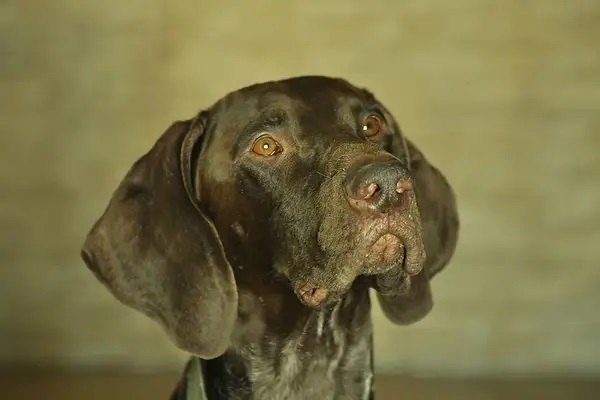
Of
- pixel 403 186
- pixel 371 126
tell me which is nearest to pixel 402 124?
pixel 371 126

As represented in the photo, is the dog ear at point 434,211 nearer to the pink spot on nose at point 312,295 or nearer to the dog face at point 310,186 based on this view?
the dog face at point 310,186

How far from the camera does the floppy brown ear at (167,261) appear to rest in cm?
158

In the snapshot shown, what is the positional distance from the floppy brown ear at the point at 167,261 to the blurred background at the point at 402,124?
103 cm

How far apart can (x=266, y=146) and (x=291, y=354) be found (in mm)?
355

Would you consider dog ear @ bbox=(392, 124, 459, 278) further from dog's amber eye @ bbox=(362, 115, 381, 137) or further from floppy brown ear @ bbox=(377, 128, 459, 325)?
dog's amber eye @ bbox=(362, 115, 381, 137)

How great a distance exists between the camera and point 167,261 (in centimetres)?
160

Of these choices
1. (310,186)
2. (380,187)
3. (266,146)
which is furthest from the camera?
(266,146)

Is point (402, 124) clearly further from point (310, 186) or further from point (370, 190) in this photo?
point (370, 190)

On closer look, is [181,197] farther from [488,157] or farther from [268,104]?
[488,157]

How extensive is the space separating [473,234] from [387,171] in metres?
1.42

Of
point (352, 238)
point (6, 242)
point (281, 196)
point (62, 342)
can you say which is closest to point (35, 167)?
point (6, 242)

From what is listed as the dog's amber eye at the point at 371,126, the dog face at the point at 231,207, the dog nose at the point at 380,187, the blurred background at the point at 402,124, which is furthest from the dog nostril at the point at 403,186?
the blurred background at the point at 402,124

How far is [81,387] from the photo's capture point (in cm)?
263

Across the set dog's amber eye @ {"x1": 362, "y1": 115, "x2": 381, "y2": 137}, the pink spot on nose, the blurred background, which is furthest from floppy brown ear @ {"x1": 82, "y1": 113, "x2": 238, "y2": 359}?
the blurred background
